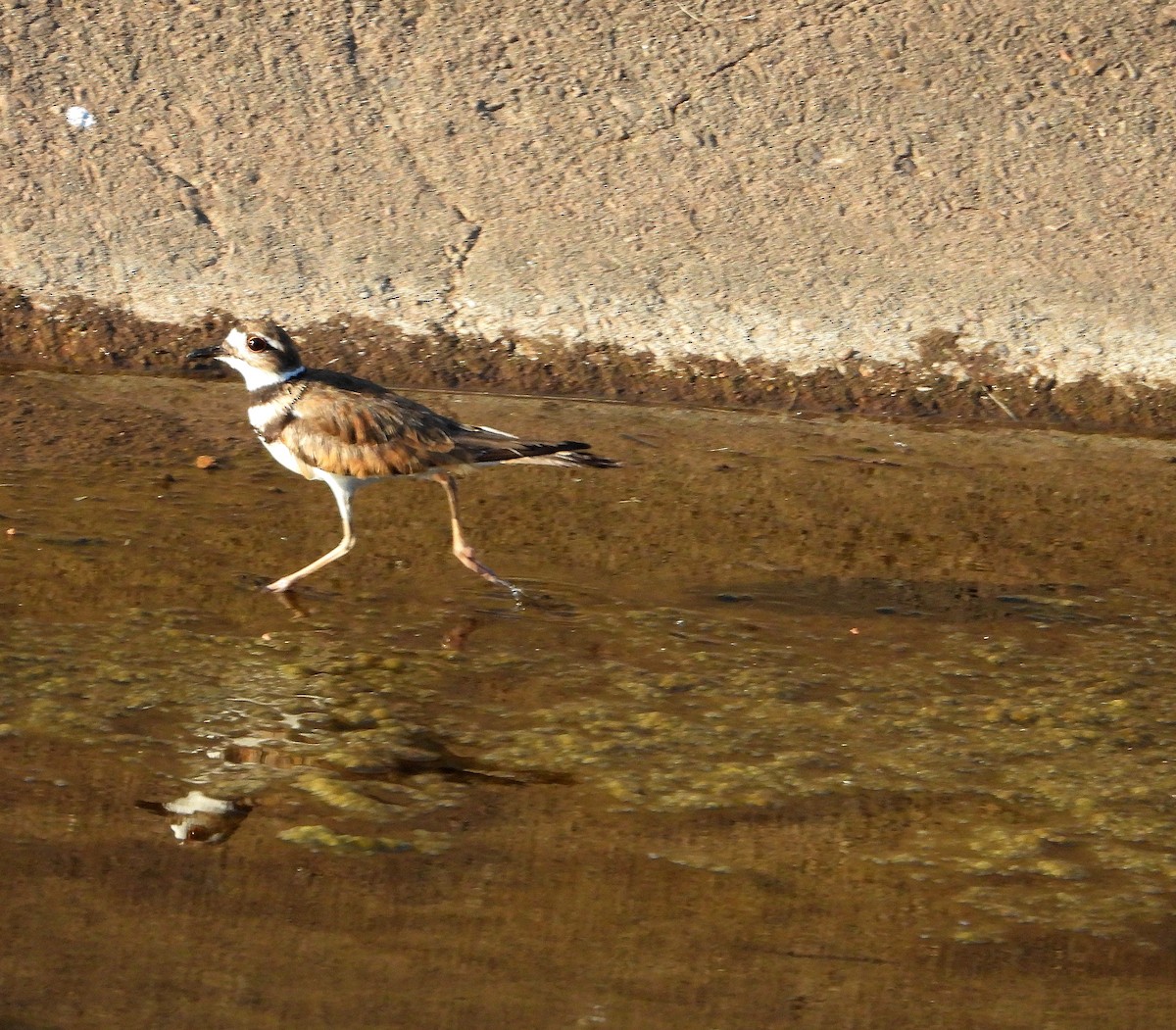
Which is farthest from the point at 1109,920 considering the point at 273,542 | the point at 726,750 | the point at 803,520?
the point at 273,542

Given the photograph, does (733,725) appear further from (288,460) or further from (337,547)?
(288,460)

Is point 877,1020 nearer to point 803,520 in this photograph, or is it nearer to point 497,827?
point 497,827

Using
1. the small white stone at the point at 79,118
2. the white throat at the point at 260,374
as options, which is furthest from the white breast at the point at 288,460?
the small white stone at the point at 79,118

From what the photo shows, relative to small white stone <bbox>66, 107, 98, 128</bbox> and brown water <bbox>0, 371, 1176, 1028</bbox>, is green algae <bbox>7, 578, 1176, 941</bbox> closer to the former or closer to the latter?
brown water <bbox>0, 371, 1176, 1028</bbox>

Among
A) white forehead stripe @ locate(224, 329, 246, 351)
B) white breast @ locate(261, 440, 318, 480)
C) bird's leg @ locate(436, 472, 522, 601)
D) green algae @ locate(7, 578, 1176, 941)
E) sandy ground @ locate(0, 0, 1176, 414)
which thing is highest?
sandy ground @ locate(0, 0, 1176, 414)

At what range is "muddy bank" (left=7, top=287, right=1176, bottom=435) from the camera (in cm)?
817

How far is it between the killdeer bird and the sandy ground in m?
1.83

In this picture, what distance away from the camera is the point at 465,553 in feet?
20.6

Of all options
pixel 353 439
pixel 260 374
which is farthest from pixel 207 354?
pixel 353 439

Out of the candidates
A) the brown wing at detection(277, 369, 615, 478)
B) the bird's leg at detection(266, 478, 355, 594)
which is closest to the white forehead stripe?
the brown wing at detection(277, 369, 615, 478)

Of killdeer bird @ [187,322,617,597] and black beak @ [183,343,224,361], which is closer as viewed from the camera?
killdeer bird @ [187,322,617,597]

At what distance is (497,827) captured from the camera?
4.76 m

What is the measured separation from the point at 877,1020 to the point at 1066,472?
14.1ft

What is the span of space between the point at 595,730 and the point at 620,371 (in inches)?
128
